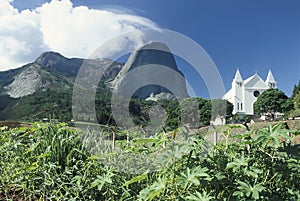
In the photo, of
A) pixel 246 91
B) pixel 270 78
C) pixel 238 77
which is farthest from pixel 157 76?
pixel 270 78

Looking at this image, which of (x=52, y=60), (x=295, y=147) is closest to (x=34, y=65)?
(x=52, y=60)

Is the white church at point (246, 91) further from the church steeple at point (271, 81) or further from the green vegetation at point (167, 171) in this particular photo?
the green vegetation at point (167, 171)

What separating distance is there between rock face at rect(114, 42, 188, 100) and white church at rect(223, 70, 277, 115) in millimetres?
45528

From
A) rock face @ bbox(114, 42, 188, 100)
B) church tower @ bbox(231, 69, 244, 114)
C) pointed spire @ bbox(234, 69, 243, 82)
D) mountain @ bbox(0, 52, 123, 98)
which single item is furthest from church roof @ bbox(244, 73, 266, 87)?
rock face @ bbox(114, 42, 188, 100)

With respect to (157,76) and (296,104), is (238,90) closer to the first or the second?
(296,104)

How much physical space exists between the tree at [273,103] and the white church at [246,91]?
4417 millimetres

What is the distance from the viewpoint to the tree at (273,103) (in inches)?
1644

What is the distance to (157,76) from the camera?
382cm

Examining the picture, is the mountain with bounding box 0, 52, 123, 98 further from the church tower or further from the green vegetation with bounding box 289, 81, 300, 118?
the church tower

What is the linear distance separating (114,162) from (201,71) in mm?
1071

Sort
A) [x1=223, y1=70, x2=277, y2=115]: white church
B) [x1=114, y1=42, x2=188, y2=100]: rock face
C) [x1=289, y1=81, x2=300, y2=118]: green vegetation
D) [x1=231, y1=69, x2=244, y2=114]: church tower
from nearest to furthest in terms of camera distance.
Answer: [x1=114, y1=42, x2=188, y2=100]: rock face, [x1=289, y1=81, x2=300, y2=118]: green vegetation, [x1=223, y1=70, x2=277, y2=115]: white church, [x1=231, y1=69, x2=244, y2=114]: church tower

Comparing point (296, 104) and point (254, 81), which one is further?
point (254, 81)

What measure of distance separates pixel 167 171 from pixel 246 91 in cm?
5267

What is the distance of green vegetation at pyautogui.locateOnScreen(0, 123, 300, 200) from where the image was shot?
4.14ft
